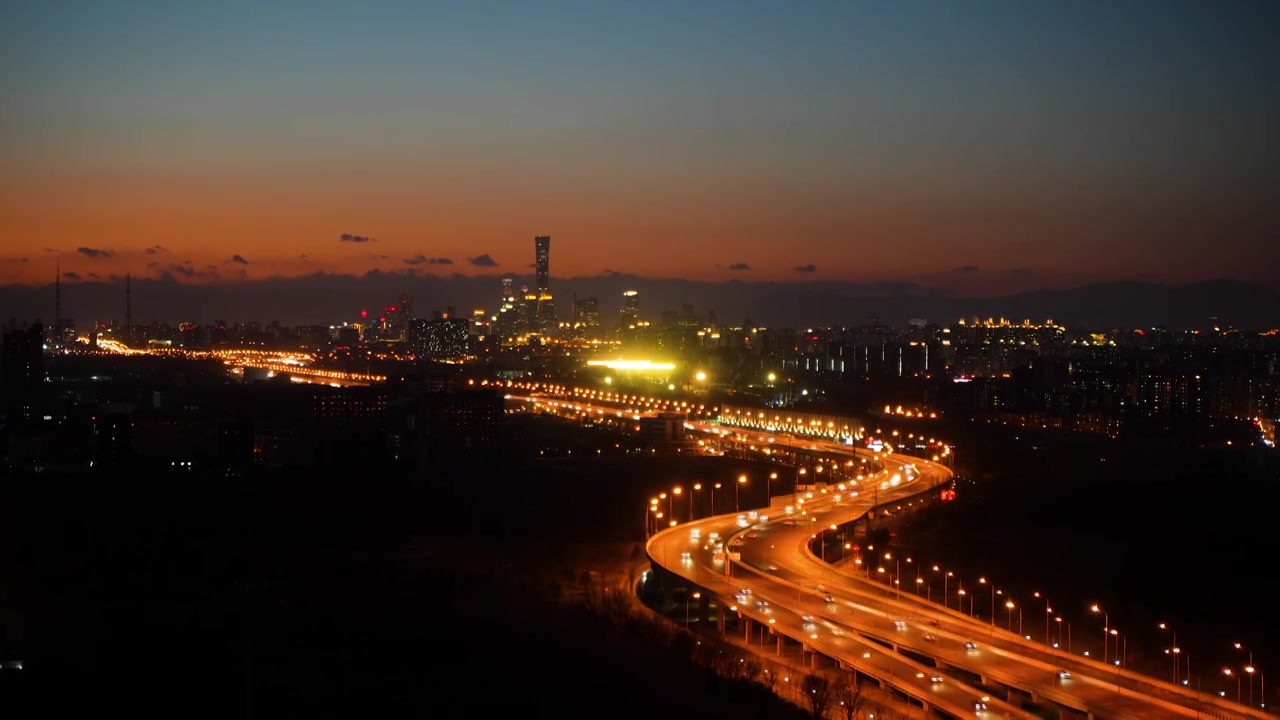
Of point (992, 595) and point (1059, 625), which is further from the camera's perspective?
point (992, 595)

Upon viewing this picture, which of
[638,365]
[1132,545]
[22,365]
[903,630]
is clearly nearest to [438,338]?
[638,365]

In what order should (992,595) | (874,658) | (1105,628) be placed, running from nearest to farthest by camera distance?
(874,658) < (1105,628) < (992,595)

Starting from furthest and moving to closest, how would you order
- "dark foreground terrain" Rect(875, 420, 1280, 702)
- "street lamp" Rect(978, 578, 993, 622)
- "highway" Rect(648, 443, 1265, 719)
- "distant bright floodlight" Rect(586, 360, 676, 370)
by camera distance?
"distant bright floodlight" Rect(586, 360, 676, 370) < "dark foreground terrain" Rect(875, 420, 1280, 702) < "street lamp" Rect(978, 578, 993, 622) < "highway" Rect(648, 443, 1265, 719)

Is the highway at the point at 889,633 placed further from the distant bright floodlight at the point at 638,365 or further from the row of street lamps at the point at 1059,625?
the distant bright floodlight at the point at 638,365

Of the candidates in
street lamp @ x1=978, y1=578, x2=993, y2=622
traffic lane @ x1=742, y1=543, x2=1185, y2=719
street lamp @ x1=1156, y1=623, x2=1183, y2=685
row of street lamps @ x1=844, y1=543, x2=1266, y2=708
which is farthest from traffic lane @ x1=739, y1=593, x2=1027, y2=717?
street lamp @ x1=1156, y1=623, x2=1183, y2=685

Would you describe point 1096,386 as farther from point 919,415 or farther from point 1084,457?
point 1084,457

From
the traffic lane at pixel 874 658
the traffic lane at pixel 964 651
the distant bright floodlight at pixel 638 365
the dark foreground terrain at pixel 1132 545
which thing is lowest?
the dark foreground terrain at pixel 1132 545

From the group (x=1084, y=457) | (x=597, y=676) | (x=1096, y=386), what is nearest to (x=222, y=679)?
(x=597, y=676)

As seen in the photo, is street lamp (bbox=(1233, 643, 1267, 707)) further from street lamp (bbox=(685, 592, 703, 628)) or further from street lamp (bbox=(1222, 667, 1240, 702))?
street lamp (bbox=(685, 592, 703, 628))

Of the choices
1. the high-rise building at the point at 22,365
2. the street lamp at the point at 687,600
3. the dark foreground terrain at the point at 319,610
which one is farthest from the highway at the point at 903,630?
the high-rise building at the point at 22,365

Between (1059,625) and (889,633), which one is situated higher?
(889,633)

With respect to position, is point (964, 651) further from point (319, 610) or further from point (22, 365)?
point (22, 365)
